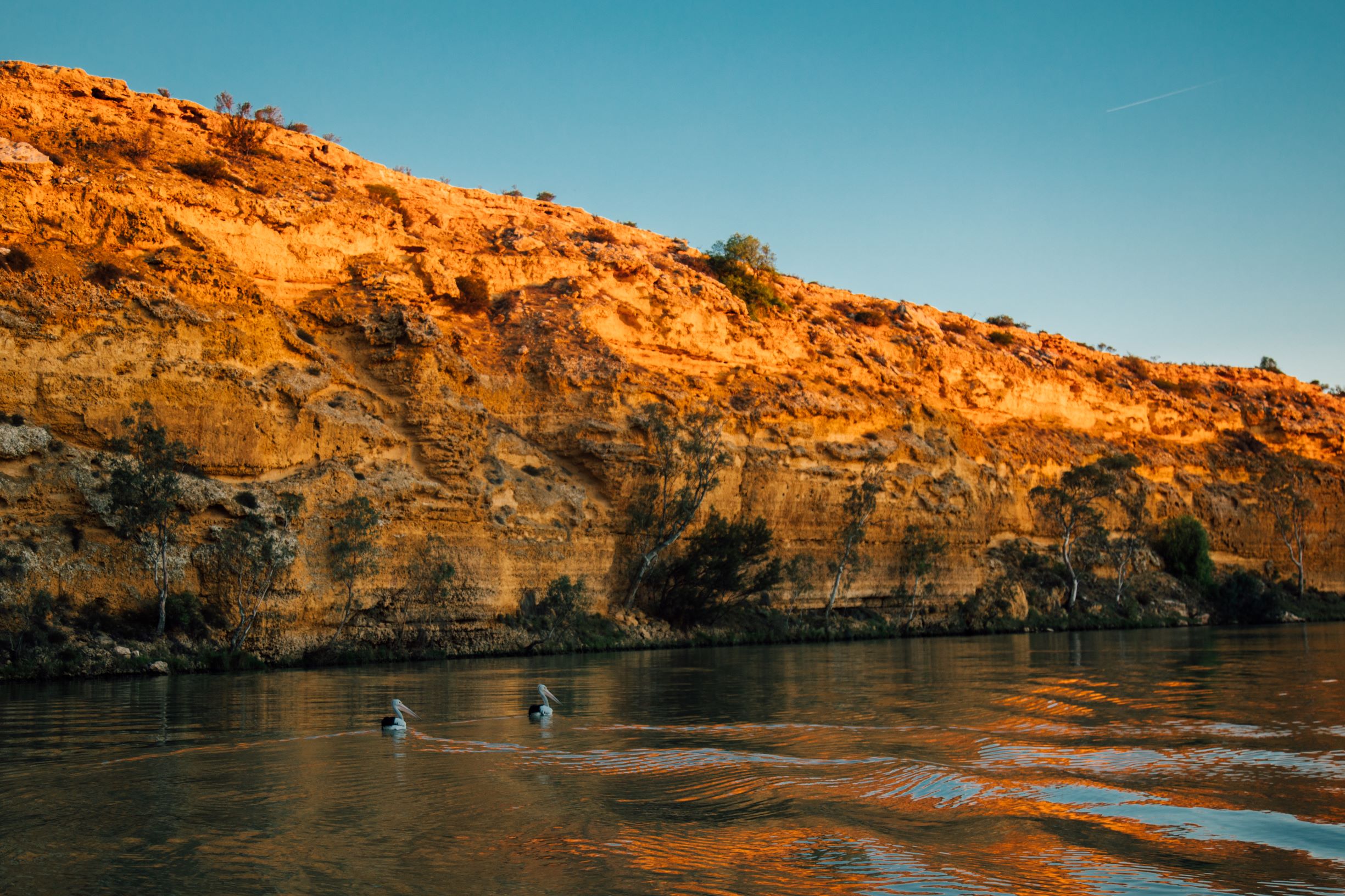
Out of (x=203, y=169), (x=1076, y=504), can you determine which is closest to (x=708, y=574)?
(x=1076, y=504)

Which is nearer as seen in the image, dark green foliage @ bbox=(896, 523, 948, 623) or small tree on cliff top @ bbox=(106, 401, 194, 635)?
small tree on cliff top @ bbox=(106, 401, 194, 635)

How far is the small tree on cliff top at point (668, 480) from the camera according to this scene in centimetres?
4512

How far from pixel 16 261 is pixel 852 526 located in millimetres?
35942

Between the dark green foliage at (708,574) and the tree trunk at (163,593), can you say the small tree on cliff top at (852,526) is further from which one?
the tree trunk at (163,593)

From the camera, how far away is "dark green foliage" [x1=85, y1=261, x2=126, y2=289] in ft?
112

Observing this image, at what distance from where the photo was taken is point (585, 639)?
3953cm

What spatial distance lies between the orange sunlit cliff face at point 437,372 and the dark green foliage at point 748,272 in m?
1.17

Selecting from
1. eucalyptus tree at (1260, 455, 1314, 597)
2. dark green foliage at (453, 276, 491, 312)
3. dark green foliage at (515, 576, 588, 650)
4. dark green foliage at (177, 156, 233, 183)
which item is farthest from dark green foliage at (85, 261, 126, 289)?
eucalyptus tree at (1260, 455, 1314, 597)

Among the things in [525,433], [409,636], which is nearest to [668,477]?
[525,433]

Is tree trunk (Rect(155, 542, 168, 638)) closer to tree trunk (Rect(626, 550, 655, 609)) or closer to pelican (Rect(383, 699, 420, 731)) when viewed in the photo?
pelican (Rect(383, 699, 420, 731))

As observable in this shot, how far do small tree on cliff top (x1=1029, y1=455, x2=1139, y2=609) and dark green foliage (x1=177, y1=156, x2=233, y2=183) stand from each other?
45.5 metres

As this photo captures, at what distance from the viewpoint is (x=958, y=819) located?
380 inches

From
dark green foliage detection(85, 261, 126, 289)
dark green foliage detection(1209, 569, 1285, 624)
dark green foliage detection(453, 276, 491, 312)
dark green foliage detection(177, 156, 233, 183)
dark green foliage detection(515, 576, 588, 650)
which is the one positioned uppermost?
dark green foliage detection(177, 156, 233, 183)

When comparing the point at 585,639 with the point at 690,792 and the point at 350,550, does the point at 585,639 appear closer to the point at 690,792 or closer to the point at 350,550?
the point at 350,550
